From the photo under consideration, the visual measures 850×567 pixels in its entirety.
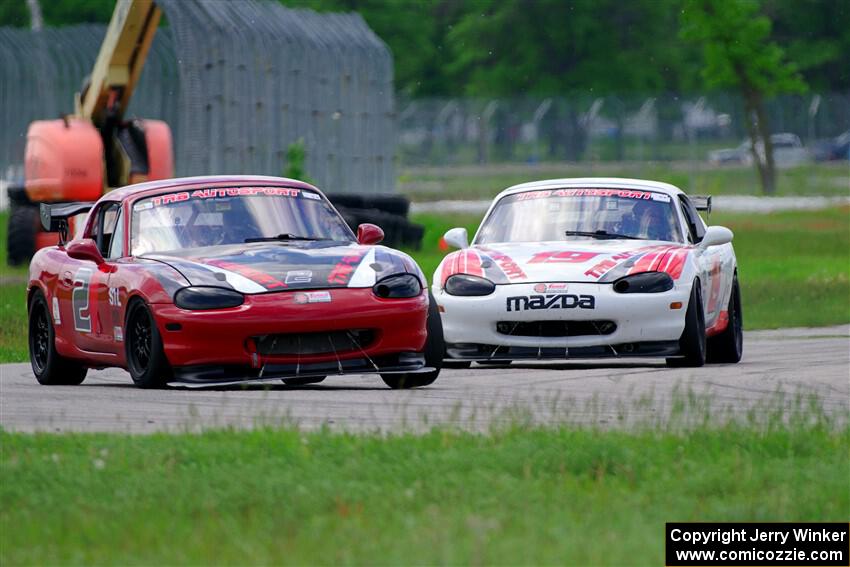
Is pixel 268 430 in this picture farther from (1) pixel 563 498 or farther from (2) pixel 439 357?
(2) pixel 439 357

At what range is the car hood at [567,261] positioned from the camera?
523 inches

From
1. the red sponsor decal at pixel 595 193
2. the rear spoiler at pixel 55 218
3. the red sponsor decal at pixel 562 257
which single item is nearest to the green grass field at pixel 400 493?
the red sponsor decal at pixel 562 257

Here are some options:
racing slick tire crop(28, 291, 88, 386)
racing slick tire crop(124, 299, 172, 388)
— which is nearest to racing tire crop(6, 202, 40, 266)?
Result: racing slick tire crop(28, 291, 88, 386)

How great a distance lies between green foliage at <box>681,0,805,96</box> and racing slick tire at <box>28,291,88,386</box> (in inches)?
1905

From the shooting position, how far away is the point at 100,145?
28125 millimetres

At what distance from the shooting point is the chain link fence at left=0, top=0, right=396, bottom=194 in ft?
106

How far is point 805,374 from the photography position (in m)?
12.9

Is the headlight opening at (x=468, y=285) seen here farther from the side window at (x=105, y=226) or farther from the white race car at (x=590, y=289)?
the side window at (x=105, y=226)

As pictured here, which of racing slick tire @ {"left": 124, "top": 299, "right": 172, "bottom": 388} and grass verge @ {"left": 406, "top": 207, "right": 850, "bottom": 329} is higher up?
racing slick tire @ {"left": 124, "top": 299, "right": 172, "bottom": 388}

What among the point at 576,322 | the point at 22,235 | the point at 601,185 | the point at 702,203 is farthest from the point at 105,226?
the point at 22,235

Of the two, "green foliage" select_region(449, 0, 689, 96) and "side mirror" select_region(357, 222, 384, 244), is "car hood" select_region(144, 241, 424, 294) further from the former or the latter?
"green foliage" select_region(449, 0, 689, 96)

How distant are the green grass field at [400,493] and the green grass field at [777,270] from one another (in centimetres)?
777

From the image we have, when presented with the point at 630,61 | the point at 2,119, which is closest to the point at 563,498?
the point at 2,119

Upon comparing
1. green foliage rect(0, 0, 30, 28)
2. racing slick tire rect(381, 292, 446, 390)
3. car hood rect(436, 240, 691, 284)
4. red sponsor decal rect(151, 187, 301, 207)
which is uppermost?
red sponsor decal rect(151, 187, 301, 207)
